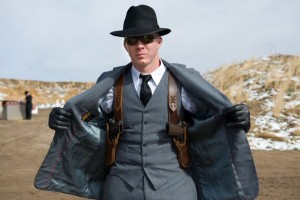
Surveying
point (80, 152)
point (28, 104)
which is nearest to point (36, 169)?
point (80, 152)

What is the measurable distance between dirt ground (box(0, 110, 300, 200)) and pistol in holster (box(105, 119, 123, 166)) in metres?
4.19

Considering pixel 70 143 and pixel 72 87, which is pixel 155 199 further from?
pixel 72 87

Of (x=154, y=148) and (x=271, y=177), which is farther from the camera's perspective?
(x=271, y=177)

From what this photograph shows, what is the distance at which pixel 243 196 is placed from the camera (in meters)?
2.77

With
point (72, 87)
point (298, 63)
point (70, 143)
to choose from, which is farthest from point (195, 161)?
point (72, 87)

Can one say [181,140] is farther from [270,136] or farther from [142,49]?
[270,136]

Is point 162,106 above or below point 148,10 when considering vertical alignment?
below

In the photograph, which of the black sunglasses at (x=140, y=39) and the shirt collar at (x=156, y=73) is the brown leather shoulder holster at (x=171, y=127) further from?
the black sunglasses at (x=140, y=39)

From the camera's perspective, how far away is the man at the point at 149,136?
2.75m

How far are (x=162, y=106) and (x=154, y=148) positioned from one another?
0.28m

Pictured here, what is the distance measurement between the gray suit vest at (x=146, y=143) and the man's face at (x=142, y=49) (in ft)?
0.60

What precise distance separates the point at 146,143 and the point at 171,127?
19 cm

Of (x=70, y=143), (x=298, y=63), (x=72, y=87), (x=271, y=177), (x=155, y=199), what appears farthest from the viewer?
(x=72, y=87)

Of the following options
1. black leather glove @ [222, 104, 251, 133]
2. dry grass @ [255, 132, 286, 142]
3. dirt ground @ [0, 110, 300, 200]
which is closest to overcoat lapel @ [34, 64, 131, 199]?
black leather glove @ [222, 104, 251, 133]
